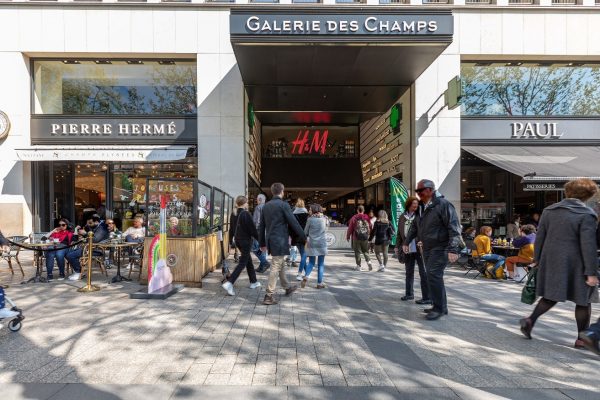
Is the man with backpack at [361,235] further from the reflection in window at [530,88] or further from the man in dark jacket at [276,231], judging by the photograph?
the reflection in window at [530,88]

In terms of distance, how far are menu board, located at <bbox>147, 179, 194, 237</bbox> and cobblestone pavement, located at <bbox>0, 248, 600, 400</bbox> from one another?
1500mm

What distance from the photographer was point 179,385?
312cm

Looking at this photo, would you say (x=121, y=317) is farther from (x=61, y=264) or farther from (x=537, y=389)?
(x=537, y=389)

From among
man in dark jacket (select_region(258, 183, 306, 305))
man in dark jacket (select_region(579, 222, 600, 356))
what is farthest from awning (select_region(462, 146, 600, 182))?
man in dark jacket (select_region(258, 183, 306, 305))

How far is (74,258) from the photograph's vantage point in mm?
7961

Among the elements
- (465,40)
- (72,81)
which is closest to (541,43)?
(465,40)

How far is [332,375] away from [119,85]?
1405 cm

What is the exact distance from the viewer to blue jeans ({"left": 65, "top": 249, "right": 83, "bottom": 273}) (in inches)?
312

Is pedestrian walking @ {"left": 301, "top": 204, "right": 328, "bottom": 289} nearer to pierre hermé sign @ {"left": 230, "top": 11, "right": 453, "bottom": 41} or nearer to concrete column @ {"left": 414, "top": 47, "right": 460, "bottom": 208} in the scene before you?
pierre hermé sign @ {"left": 230, "top": 11, "right": 453, "bottom": 41}

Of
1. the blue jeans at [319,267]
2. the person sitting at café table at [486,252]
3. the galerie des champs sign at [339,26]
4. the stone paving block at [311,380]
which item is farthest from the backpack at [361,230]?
the stone paving block at [311,380]

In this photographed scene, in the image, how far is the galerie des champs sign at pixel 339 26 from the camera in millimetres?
9781

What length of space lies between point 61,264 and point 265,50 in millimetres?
7600

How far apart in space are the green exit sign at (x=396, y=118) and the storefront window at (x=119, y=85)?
7937mm

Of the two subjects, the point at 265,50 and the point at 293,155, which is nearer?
the point at 265,50
